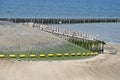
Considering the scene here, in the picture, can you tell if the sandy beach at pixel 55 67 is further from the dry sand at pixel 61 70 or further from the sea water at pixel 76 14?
the sea water at pixel 76 14

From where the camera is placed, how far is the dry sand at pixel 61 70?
96.8 ft

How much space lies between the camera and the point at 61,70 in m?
31.5

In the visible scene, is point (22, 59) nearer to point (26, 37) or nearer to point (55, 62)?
point (55, 62)

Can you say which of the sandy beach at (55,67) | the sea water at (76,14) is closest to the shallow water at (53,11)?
the sea water at (76,14)

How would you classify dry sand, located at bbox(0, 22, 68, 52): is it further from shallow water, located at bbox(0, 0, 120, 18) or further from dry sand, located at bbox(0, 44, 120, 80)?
shallow water, located at bbox(0, 0, 120, 18)

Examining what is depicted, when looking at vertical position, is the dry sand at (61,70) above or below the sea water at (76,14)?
above

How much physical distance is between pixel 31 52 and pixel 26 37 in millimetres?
4134

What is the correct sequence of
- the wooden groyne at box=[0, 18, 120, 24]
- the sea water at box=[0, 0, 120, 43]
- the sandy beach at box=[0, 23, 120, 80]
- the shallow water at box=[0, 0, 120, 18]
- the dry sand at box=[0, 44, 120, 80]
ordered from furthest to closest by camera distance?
the shallow water at box=[0, 0, 120, 18]
the wooden groyne at box=[0, 18, 120, 24]
the sea water at box=[0, 0, 120, 43]
the sandy beach at box=[0, 23, 120, 80]
the dry sand at box=[0, 44, 120, 80]

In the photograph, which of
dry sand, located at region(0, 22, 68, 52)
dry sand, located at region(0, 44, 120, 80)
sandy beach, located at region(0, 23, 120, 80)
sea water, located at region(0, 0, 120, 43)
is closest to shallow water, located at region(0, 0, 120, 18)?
sea water, located at region(0, 0, 120, 43)

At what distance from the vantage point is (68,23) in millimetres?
73125

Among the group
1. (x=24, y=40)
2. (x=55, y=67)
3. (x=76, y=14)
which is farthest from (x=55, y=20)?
(x=55, y=67)

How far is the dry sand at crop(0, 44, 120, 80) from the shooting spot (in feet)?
96.8

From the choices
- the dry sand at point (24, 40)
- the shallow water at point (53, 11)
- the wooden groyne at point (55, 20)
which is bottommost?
the shallow water at point (53, 11)

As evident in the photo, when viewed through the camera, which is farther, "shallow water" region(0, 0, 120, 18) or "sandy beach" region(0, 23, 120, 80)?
"shallow water" region(0, 0, 120, 18)
